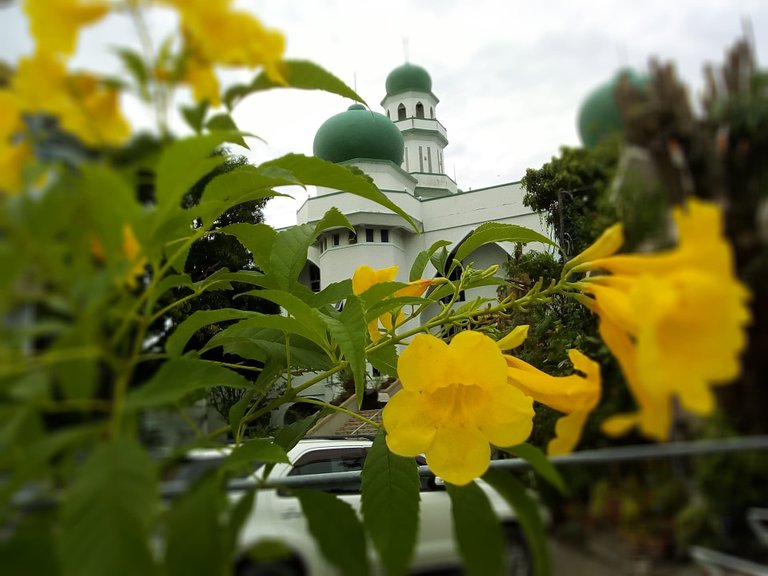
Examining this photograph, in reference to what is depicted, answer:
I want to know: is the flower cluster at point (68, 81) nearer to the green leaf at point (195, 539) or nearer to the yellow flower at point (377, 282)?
the green leaf at point (195, 539)

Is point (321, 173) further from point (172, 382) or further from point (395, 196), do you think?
point (395, 196)

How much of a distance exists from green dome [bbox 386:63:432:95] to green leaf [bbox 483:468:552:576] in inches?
7.9

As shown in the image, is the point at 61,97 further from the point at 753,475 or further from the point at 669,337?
the point at 753,475

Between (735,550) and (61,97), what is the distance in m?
0.75

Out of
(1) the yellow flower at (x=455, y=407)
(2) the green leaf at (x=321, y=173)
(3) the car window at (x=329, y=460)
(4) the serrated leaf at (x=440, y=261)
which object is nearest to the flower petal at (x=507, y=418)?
(1) the yellow flower at (x=455, y=407)

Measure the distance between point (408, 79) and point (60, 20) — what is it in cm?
28

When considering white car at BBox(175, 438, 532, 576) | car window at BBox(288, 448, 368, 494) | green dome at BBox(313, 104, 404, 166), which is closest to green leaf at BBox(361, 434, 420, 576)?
white car at BBox(175, 438, 532, 576)

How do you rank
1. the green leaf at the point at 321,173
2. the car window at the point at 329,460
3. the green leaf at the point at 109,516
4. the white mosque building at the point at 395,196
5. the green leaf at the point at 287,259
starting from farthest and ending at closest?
the car window at the point at 329,460, the white mosque building at the point at 395,196, the green leaf at the point at 287,259, the green leaf at the point at 321,173, the green leaf at the point at 109,516

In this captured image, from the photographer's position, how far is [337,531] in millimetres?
218

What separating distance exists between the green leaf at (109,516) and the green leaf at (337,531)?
0.09 meters

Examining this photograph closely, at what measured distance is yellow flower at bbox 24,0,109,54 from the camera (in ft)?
0.47

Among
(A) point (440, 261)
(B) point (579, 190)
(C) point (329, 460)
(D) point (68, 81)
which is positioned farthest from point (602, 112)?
(C) point (329, 460)

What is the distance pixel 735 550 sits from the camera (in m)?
0.63

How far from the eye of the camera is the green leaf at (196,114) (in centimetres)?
15
